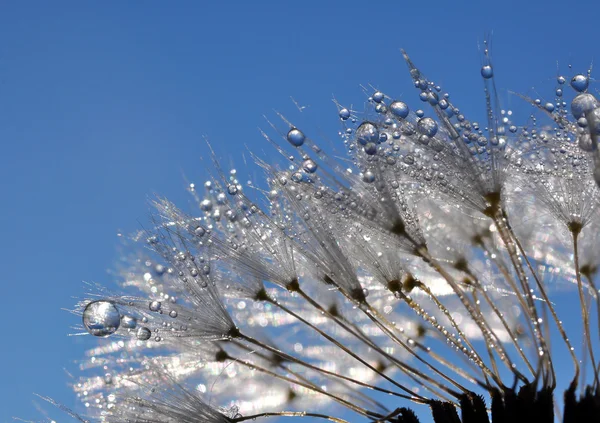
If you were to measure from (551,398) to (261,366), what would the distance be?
1786mm

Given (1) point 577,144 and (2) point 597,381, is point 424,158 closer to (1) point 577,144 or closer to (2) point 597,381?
(1) point 577,144

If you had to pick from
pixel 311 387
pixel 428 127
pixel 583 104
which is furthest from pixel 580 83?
pixel 311 387

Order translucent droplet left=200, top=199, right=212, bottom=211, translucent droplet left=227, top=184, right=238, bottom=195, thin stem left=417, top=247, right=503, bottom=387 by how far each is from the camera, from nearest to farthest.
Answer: thin stem left=417, top=247, right=503, bottom=387 < translucent droplet left=227, top=184, right=238, bottom=195 < translucent droplet left=200, top=199, right=212, bottom=211

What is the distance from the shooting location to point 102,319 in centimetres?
442

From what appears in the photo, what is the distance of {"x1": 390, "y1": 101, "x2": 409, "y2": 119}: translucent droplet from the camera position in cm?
438

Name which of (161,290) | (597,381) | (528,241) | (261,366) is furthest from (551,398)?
(161,290)

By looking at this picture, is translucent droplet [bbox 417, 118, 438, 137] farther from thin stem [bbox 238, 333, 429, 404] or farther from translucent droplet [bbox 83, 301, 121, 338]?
translucent droplet [bbox 83, 301, 121, 338]

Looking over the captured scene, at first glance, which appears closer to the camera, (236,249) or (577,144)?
(577,144)

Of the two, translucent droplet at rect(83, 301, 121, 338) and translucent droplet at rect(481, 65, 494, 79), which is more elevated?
translucent droplet at rect(481, 65, 494, 79)

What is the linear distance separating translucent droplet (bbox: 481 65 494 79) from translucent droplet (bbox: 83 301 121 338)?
2300mm

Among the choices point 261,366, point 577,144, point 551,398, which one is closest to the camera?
point 551,398

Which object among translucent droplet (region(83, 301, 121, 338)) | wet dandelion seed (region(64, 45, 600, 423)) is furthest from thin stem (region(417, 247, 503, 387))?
translucent droplet (region(83, 301, 121, 338))

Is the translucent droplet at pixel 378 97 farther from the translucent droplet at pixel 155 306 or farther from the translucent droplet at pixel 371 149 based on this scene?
the translucent droplet at pixel 155 306

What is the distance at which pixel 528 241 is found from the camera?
4.73 metres
